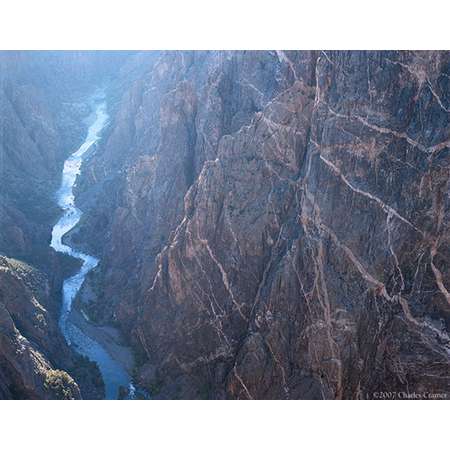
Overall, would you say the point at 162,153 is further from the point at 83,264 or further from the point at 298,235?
the point at 298,235

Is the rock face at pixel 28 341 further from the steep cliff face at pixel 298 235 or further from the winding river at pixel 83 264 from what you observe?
the steep cliff face at pixel 298 235

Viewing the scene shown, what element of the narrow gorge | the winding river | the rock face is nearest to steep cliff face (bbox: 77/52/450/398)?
the narrow gorge

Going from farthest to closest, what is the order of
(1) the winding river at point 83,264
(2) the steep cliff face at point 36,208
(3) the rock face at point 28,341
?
(1) the winding river at point 83,264
(2) the steep cliff face at point 36,208
(3) the rock face at point 28,341

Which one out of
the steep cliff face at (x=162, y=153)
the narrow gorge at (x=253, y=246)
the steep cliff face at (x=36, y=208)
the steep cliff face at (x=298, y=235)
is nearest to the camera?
the steep cliff face at (x=298, y=235)

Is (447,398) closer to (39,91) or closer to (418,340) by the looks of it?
(418,340)

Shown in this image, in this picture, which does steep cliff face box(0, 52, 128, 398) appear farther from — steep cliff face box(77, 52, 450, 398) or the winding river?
steep cliff face box(77, 52, 450, 398)

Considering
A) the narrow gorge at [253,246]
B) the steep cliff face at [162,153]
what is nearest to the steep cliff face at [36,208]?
the narrow gorge at [253,246]
